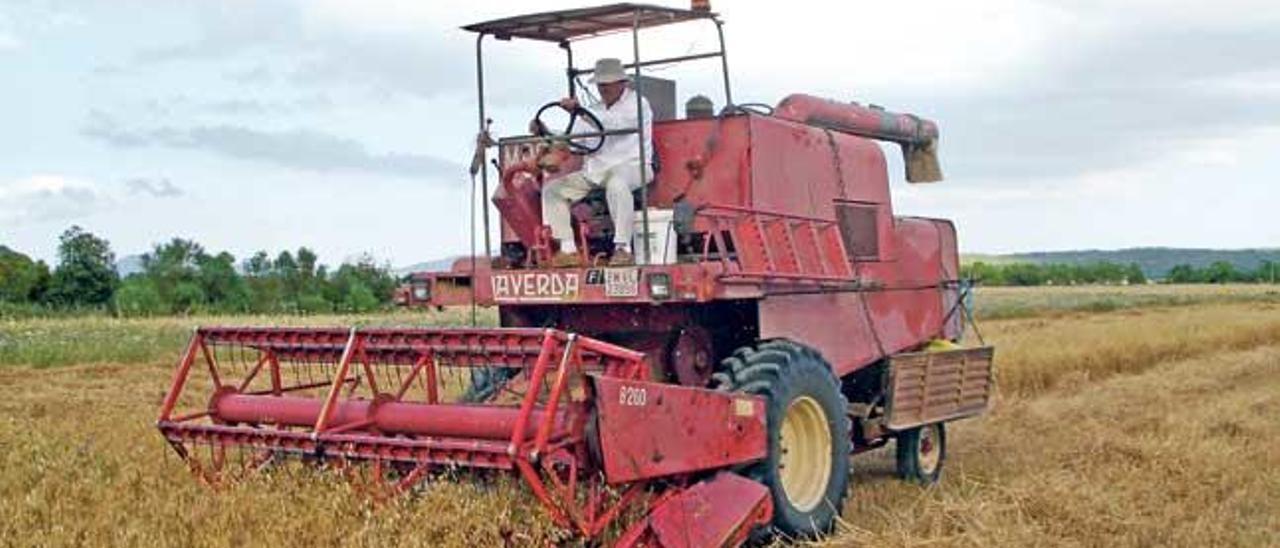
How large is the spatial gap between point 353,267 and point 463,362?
37.1m

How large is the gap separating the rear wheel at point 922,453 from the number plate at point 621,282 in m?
3.20

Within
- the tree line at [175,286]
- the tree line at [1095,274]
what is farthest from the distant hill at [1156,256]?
the tree line at [175,286]

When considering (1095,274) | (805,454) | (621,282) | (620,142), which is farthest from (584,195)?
(1095,274)

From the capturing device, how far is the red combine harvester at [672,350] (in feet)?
21.6

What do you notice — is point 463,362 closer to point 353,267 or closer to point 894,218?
point 894,218

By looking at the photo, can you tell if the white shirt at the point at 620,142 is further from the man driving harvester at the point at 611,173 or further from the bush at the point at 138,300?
the bush at the point at 138,300

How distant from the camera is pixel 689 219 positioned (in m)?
7.91

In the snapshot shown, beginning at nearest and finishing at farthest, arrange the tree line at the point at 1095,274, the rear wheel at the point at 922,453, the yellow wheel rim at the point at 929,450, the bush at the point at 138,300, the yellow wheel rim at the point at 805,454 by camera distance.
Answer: the yellow wheel rim at the point at 805,454 → the rear wheel at the point at 922,453 → the yellow wheel rim at the point at 929,450 → the bush at the point at 138,300 → the tree line at the point at 1095,274

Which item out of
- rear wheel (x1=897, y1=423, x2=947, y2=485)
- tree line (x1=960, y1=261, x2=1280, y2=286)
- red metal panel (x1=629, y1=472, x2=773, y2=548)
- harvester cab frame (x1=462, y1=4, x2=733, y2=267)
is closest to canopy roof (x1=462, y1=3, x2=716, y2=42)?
harvester cab frame (x1=462, y1=4, x2=733, y2=267)

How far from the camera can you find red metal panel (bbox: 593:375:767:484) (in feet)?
20.7

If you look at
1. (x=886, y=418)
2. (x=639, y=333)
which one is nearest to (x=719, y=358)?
(x=639, y=333)

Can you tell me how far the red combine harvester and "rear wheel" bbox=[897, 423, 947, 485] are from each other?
0.6 inches

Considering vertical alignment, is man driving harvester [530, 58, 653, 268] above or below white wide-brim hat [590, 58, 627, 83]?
below

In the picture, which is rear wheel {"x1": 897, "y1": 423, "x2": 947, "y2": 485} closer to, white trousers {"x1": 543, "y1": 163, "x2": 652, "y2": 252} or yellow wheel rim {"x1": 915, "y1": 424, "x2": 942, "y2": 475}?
yellow wheel rim {"x1": 915, "y1": 424, "x2": 942, "y2": 475}
